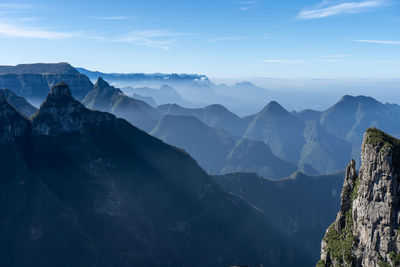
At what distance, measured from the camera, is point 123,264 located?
14725 centimetres

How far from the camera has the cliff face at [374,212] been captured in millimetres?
64500

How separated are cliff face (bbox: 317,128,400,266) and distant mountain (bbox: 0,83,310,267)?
343 feet

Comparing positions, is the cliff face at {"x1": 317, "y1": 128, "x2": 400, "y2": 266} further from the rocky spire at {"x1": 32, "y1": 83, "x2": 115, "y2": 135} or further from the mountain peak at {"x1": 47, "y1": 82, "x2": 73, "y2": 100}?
the mountain peak at {"x1": 47, "y1": 82, "x2": 73, "y2": 100}

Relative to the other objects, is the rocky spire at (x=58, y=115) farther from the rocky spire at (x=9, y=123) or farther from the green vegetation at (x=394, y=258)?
the green vegetation at (x=394, y=258)

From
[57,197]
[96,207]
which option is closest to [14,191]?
[57,197]

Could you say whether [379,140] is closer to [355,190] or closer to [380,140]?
[380,140]

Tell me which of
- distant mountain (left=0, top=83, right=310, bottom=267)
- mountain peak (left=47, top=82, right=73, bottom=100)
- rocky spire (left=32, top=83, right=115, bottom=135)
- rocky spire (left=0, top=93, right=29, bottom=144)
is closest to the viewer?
distant mountain (left=0, top=83, right=310, bottom=267)

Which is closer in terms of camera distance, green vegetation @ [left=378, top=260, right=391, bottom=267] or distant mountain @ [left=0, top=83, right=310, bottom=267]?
green vegetation @ [left=378, top=260, right=391, bottom=267]

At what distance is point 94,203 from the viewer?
15862 cm

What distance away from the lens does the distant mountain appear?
5527 inches

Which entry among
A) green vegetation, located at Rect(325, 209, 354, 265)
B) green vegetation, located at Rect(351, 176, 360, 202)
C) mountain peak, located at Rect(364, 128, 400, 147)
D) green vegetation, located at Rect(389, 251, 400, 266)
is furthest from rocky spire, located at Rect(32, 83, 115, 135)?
green vegetation, located at Rect(389, 251, 400, 266)

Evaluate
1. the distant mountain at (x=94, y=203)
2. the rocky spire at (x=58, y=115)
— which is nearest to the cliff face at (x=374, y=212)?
the distant mountain at (x=94, y=203)

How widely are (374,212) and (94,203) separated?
422 feet

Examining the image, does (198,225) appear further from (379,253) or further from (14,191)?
(379,253)
